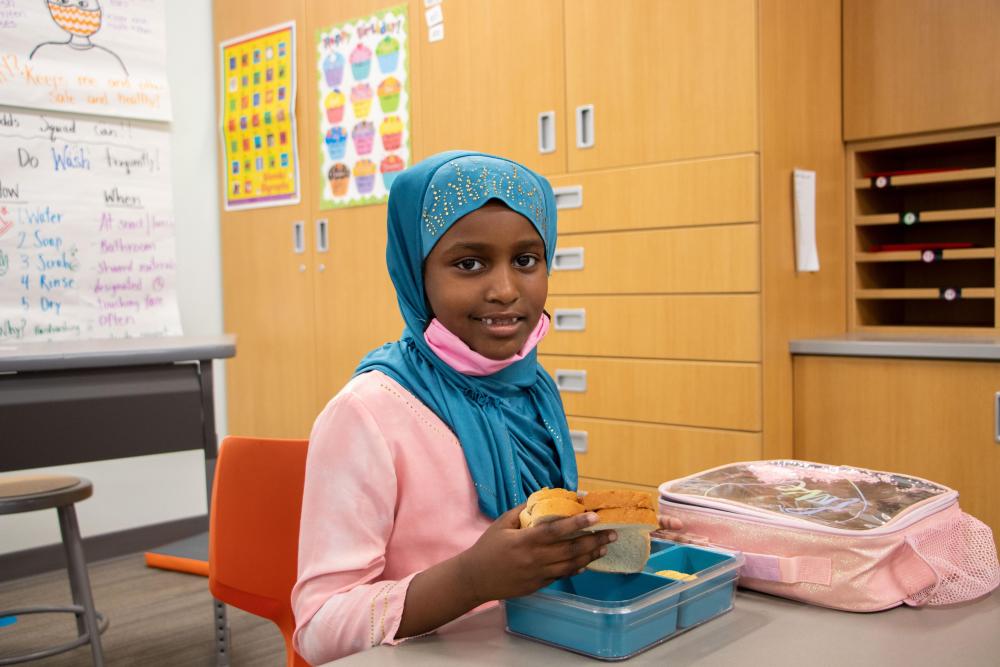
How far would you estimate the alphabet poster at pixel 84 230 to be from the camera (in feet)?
11.3

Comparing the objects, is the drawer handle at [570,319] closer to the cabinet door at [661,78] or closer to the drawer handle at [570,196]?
the drawer handle at [570,196]

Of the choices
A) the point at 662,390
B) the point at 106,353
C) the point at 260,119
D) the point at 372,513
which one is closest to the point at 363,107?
the point at 260,119

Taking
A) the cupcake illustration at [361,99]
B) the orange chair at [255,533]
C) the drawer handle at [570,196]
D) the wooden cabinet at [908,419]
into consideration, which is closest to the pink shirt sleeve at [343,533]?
the orange chair at [255,533]

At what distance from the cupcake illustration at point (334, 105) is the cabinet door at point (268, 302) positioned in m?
0.16

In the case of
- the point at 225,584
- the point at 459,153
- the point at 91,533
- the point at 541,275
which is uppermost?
the point at 459,153

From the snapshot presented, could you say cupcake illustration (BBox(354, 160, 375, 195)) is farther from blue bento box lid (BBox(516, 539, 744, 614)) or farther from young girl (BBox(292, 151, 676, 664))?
blue bento box lid (BBox(516, 539, 744, 614))

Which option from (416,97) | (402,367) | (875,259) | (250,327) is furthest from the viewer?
(250,327)

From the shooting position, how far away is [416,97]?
326cm

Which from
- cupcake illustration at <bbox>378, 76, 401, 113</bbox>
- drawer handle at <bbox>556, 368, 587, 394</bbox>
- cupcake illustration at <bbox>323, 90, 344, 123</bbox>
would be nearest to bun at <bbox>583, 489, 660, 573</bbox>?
drawer handle at <bbox>556, 368, 587, 394</bbox>

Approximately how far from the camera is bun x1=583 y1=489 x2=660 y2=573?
73 centimetres

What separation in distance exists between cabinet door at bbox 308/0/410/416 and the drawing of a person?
0.84 meters

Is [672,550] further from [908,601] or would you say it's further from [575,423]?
[575,423]

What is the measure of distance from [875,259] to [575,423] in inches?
40.5

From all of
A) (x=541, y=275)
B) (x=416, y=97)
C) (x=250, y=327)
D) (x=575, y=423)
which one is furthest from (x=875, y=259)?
(x=250, y=327)
